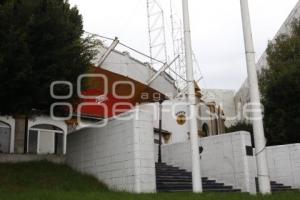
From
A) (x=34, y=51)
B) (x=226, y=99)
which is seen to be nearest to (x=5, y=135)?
(x=34, y=51)

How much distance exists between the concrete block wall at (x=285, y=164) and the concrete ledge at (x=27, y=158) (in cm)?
902

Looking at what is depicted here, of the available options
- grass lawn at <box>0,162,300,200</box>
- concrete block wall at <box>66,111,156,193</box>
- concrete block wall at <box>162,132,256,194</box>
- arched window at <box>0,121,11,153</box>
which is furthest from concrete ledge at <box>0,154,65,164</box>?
concrete block wall at <box>162,132,256,194</box>

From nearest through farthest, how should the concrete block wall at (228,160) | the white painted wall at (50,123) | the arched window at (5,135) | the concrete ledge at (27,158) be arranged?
the concrete block wall at (228,160) < the concrete ledge at (27,158) < the arched window at (5,135) < the white painted wall at (50,123)

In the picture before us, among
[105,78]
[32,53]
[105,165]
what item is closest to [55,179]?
[105,165]

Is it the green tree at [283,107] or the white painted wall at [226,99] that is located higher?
the white painted wall at [226,99]

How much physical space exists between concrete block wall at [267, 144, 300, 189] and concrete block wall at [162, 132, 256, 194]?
10.9 feet

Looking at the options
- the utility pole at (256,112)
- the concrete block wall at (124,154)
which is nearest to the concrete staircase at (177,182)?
the concrete block wall at (124,154)

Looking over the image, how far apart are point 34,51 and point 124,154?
4.02m

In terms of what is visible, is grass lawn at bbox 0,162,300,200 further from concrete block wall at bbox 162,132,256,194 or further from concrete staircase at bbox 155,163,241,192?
concrete block wall at bbox 162,132,256,194

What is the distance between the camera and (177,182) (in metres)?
14.7

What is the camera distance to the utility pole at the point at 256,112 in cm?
1008

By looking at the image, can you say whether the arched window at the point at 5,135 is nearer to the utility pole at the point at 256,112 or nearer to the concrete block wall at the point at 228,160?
the concrete block wall at the point at 228,160

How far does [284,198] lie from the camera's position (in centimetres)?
965

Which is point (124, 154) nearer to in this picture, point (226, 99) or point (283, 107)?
point (283, 107)
